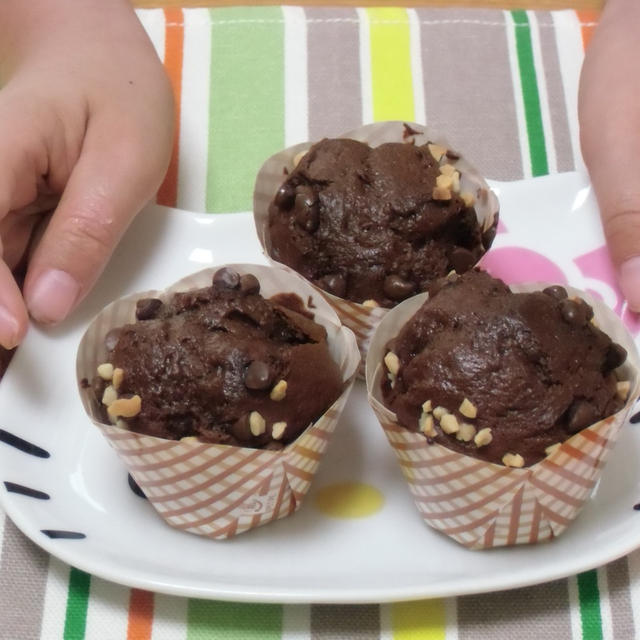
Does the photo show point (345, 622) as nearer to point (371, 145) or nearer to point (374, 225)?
point (374, 225)

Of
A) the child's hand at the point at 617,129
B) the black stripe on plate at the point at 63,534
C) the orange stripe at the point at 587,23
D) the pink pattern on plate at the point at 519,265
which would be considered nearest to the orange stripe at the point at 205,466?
the black stripe on plate at the point at 63,534

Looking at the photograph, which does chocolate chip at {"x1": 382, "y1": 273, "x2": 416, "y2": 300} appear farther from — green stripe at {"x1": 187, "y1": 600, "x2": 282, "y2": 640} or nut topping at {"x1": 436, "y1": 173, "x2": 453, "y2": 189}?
green stripe at {"x1": 187, "y1": 600, "x2": 282, "y2": 640}

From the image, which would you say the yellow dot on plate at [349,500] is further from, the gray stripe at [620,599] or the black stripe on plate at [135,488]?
the gray stripe at [620,599]

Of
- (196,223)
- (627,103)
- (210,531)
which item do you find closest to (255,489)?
(210,531)

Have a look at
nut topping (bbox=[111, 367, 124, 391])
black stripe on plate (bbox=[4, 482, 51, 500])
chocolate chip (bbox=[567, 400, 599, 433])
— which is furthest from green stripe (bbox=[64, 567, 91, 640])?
chocolate chip (bbox=[567, 400, 599, 433])

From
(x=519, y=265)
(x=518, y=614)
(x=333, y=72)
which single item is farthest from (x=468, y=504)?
(x=333, y=72)

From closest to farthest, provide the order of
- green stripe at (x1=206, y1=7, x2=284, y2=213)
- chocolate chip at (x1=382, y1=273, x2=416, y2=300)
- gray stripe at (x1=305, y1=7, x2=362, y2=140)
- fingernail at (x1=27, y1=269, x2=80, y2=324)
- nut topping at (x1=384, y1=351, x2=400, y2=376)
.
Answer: nut topping at (x1=384, y1=351, x2=400, y2=376) → chocolate chip at (x1=382, y1=273, x2=416, y2=300) → fingernail at (x1=27, y1=269, x2=80, y2=324) → green stripe at (x1=206, y1=7, x2=284, y2=213) → gray stripe at (x1=305, y1=7, x2=362, y2=140)
